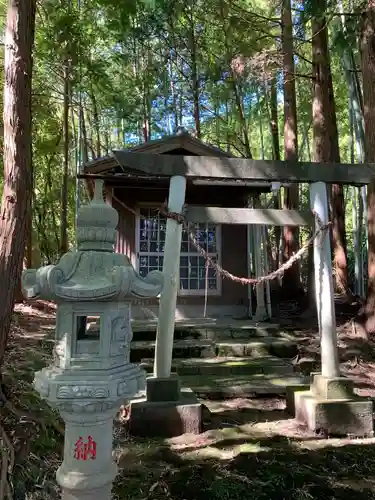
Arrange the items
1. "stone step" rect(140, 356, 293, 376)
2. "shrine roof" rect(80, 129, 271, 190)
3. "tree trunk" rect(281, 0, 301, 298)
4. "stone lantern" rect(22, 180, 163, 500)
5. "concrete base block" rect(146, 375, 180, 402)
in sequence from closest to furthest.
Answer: "stone lantern" rect(22, 180, 163, 500)
"concrete base block" rect(146, 375, 180, 402)
"stone step" rect(140, 356, 293, 376)
"shrine roof" rect(80, 129, 271, 190)
"tree trunk" rect(281, 0, 301, 298)

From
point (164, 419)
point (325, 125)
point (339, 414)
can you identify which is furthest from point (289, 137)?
point (164, 419)

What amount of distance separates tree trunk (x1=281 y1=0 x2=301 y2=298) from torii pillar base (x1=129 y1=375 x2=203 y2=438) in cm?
737

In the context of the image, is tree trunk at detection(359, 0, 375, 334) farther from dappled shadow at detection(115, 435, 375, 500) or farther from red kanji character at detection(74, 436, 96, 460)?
red kanji character at detection(74, 436, 96, 460)

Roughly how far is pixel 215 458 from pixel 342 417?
61.3 inches

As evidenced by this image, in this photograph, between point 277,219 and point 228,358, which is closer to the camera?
point 277,219

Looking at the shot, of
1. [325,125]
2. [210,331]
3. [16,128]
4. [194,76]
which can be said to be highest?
[194,76]

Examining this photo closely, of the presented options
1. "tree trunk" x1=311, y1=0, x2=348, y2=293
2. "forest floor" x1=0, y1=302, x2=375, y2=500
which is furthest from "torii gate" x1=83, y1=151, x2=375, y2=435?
"tree trunk" x1=311, y1=0, x2=348, y2=293

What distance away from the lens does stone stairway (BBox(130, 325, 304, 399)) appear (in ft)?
18.9

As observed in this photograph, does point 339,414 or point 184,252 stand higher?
point 184,252

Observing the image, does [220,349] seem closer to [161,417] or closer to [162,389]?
[162,389]

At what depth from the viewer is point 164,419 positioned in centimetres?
445

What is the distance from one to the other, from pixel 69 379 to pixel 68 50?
10.1 meters

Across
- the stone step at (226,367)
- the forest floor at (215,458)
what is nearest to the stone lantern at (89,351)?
the forest floor at (215,458)

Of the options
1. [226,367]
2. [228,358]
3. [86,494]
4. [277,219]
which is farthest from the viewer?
[228,358]
